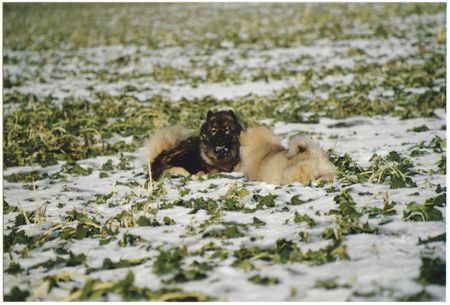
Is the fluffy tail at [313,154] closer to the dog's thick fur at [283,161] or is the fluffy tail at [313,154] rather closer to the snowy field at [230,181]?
the dog's thick fur at [283,161]

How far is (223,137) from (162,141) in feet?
3.79

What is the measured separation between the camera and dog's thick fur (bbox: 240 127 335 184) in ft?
20.9

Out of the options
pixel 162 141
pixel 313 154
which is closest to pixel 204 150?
pixel 162 141

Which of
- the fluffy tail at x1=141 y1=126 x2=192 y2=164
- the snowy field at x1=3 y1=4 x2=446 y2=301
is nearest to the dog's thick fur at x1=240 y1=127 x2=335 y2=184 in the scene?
the snowy field at x1=3 y1=4 x2=446 y2=301

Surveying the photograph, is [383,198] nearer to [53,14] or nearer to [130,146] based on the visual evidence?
[130,146]

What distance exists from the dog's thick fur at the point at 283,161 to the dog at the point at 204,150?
76 centimetres

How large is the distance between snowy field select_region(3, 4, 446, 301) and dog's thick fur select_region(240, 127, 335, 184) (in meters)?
0.19

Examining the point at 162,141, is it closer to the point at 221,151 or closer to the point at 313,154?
the point at 221,151

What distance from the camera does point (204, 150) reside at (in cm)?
812

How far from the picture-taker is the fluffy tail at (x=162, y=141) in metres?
8.34

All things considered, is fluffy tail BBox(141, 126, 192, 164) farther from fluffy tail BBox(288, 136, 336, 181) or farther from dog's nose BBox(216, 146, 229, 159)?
fluffy tail BBox(288, 136, 336, 181)

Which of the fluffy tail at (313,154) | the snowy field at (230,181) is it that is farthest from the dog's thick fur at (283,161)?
the snowy field at (230,181)

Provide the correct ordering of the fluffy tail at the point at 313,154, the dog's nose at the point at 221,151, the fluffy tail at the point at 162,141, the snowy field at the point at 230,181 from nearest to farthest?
the snowy field at the point at 230,181 → the fluffy tail at the point at 313,154 → the dog's nose at the point at 221,151 → the fluffy tail at the point at 162,141

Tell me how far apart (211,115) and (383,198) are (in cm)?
344
